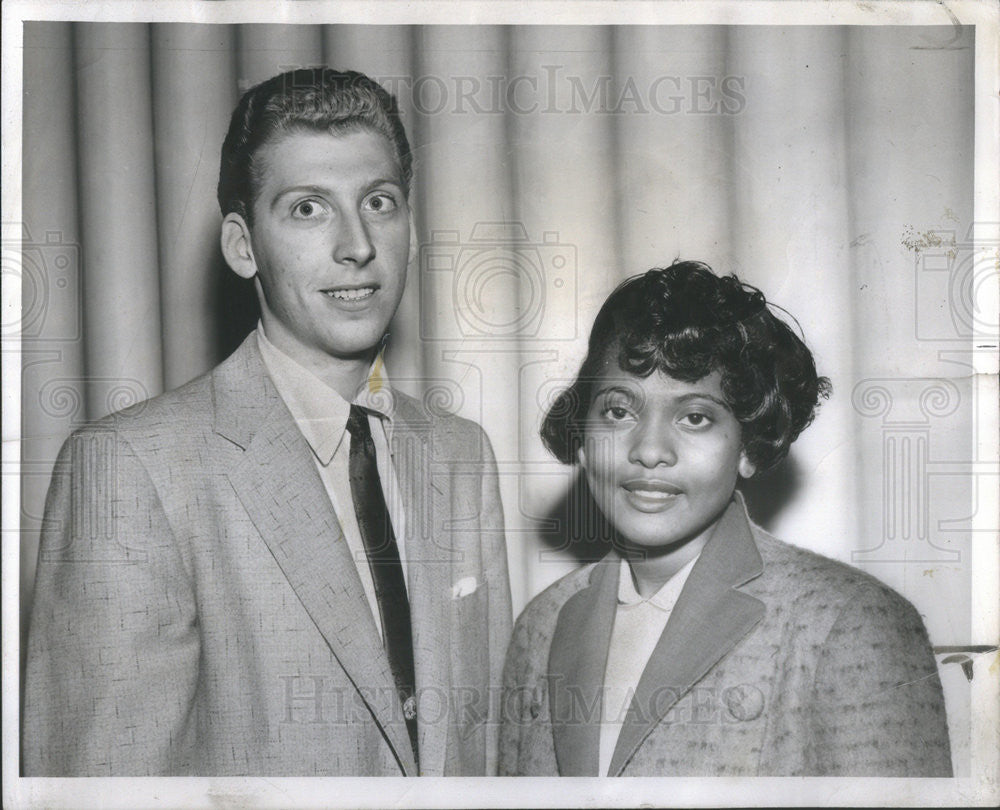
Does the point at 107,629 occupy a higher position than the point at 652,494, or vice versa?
the point at 652,494

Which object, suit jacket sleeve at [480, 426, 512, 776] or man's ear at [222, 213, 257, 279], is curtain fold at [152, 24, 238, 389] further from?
suit jacket sleeve at [480, 426, 512, 776]

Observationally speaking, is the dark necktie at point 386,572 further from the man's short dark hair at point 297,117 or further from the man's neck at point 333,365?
the man's short dark hair at point 297,117

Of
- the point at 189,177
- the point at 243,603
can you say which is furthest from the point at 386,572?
the point at 189,177

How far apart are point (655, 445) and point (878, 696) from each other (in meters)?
0.36

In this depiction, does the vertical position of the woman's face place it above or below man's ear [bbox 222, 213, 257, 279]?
below

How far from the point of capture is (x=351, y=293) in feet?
3.67

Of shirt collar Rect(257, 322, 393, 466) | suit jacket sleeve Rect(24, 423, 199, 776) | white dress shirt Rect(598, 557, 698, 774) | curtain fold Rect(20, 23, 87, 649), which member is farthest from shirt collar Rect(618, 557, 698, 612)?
curtain fold Rect(20, 23, 87, 649)

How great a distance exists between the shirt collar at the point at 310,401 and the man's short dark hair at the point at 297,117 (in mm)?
155

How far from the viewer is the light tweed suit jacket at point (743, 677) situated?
111 cm

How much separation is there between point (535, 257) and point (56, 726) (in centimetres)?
73

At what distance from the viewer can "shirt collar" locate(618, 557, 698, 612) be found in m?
1.12

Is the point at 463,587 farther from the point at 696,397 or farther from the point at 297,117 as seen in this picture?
the point at 297,117

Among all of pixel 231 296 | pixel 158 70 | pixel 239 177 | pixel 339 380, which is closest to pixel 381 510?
pixel 339 380

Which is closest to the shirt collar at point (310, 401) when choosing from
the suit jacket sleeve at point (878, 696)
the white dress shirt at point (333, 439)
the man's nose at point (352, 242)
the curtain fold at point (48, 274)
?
the white dress shirt at point (333, 439)
